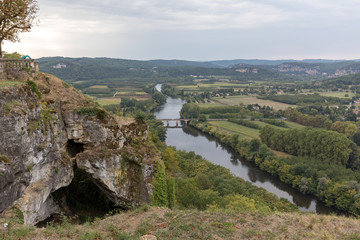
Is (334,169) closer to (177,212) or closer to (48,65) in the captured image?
(177,212)

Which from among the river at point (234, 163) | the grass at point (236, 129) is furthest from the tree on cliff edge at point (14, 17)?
the grass at point (236, 129)

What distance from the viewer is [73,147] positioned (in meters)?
18.0

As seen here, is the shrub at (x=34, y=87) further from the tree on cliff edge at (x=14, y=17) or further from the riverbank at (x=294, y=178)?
the riverbank at (x=294, y=178)

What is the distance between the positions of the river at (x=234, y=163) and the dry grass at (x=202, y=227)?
25222 mm

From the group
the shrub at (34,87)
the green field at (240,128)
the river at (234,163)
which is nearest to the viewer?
the shrub at (34,87)

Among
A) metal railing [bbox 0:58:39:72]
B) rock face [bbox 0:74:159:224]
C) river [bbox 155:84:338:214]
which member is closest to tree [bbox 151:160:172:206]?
rock face [bbox 0:74:159:224]

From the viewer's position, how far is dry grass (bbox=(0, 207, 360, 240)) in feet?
36.6

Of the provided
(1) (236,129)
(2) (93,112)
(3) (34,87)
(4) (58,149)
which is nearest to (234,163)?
(1) (236,129)

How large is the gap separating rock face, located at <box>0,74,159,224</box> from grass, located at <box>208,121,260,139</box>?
50635 millimetres

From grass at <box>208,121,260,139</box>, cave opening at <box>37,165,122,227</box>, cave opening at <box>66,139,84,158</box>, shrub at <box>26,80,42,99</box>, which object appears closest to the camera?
shrub at <box>26,80,42,99</box>

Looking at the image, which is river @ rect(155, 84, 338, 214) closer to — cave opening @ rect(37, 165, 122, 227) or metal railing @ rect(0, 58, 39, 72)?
cave opening @ rect(37, 165, 122, 227)

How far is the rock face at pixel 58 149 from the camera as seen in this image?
12422 mm

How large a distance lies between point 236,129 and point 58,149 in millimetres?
60423

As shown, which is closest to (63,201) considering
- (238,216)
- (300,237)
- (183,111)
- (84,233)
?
(84,233)
